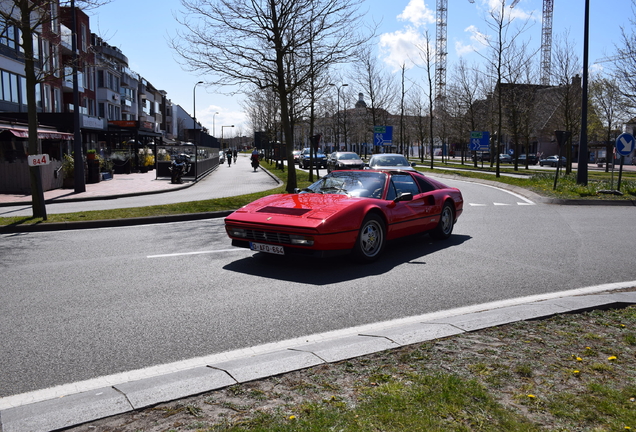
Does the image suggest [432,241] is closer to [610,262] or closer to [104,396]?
[610,262]

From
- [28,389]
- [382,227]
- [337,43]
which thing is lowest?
[28,389]

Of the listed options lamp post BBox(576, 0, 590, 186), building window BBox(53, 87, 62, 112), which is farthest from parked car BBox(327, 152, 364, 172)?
building window BBox(53, 87, 62, 112)

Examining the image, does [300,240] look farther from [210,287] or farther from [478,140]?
[478,140]

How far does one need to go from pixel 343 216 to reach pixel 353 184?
1351mm

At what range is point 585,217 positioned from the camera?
1309 centimetres

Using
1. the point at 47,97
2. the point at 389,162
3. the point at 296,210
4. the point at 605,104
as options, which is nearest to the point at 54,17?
the point at 296,210

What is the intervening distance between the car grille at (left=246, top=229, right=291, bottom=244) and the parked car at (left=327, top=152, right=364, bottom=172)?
26.6m

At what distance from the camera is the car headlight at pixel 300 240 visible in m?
6.65

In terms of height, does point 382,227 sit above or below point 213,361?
above

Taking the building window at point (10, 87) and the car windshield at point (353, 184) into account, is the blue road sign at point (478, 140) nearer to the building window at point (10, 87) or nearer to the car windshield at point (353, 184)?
the car windshield at point (353, 184)

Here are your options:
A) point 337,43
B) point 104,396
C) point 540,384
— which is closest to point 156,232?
point 104,396

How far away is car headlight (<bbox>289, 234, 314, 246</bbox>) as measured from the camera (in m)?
6.65

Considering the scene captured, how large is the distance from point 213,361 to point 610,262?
20.4 ft

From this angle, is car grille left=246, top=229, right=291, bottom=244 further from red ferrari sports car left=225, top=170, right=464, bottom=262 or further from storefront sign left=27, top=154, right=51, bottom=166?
storefront sign left=27, top=154, right=51, bottom=166
